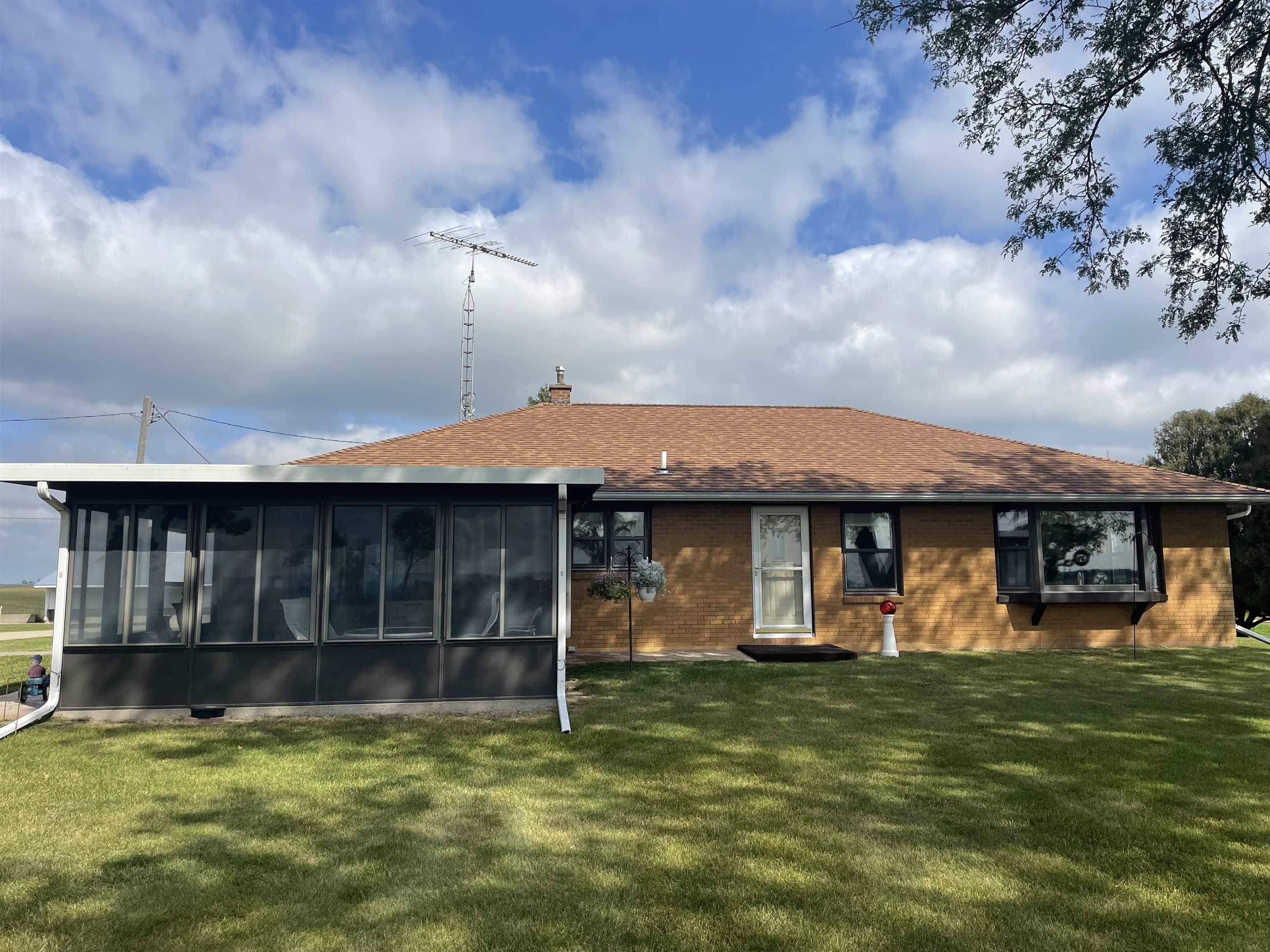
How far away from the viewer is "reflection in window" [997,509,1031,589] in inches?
533

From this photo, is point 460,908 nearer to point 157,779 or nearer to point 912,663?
point 157,779

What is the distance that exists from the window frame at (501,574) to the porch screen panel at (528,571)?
22mm

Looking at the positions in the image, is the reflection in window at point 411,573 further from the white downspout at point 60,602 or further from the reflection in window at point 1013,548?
the reflection in window at point 1013,548

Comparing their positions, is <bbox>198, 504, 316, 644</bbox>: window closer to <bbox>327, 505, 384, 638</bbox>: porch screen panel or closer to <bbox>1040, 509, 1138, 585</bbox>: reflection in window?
<bbox>327, 505, 384, 638</bbox>: porch screen panel

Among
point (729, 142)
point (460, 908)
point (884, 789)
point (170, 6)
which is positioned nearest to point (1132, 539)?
point (729, 142)

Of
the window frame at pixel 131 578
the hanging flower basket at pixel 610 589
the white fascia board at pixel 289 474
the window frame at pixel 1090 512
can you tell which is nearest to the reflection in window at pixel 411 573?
the white fascia board at pixel 289 474

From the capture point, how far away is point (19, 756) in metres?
7.16

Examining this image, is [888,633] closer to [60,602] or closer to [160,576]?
[160,576]

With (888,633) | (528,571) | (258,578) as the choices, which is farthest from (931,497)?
(258,578)

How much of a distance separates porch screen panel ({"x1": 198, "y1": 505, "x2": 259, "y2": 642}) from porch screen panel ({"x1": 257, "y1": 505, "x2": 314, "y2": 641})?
0.12 m

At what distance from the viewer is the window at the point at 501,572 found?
29.5 ft

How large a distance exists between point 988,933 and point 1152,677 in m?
8.48

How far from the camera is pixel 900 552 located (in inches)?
531

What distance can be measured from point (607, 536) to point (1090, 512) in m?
7.83
